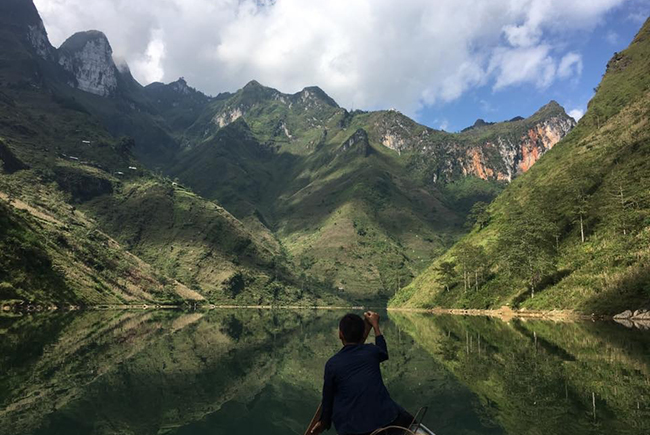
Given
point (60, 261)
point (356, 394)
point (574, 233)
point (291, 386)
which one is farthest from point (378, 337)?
point (60, 261)

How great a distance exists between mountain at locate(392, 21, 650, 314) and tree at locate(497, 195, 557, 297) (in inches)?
7.0

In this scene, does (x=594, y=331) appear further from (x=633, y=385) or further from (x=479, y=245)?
(x=479, y=245)

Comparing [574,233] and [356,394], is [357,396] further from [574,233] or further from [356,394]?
[574,233]

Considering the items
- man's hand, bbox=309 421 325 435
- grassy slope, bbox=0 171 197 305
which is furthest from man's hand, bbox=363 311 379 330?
grassy slope, bbox=0 171 197 305

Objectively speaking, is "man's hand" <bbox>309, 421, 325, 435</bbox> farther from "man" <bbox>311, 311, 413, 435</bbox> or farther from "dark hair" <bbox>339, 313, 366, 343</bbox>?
"dark hair" <bbox>339, 313, 366, 343</bbox>

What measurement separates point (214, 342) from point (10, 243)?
226 ft

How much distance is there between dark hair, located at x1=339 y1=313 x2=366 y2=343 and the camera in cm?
823

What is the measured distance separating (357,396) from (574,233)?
279 feet

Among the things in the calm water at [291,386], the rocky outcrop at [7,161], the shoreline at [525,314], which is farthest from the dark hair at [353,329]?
the rocky outcrop at [7,161]

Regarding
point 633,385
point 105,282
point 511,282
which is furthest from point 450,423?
point 105,282

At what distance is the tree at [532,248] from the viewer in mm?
74250

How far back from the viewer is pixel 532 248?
77625 millimetres

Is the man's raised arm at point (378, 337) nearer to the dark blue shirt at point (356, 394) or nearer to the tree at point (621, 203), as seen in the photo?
the dark blue shirt at point (356, 394)

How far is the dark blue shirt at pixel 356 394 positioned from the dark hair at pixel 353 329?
1.03 feet
